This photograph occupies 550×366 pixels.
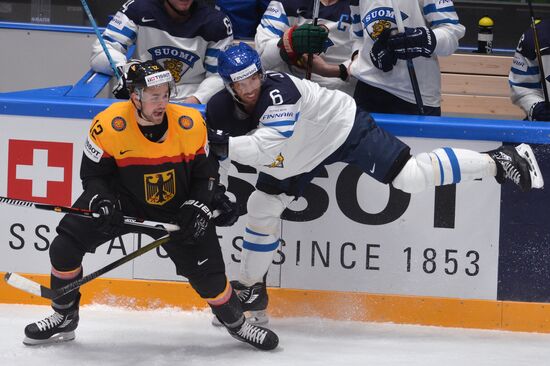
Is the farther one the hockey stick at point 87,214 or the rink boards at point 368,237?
the rink boards at point 368,237

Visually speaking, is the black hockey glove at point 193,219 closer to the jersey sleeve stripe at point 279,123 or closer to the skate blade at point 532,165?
the jersey sleeve stripe at point 279,123

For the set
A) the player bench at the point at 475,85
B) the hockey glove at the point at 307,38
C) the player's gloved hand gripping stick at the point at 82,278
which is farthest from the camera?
the player bench at the point at 475,85

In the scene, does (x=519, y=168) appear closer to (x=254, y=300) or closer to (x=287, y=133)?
(x=287, y=133)

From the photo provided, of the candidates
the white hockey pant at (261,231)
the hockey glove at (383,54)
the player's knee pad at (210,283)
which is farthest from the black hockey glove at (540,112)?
the player's knee pad at (210,283)

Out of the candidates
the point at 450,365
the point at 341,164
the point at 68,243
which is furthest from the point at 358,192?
the point at 68,243

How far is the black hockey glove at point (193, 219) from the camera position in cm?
342

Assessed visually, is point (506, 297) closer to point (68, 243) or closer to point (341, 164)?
point (341, 164)

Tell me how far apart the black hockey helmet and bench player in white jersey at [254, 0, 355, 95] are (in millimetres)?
1109

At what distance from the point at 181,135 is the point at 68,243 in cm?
50

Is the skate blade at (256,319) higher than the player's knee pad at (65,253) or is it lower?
lower

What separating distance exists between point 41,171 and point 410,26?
145 cm

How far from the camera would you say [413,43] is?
13.0 ft

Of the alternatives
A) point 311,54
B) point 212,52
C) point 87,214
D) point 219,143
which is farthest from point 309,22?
point 87,214

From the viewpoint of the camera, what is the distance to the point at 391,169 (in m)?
3.74
